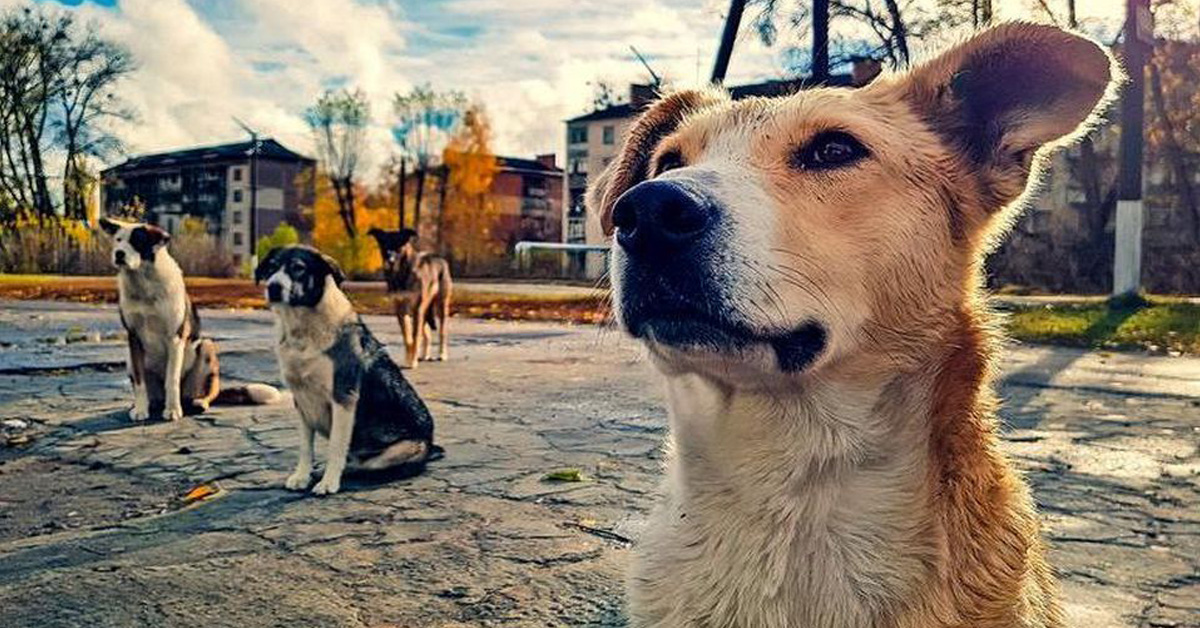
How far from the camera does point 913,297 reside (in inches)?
85.5

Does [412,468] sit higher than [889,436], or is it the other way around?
[889,436]

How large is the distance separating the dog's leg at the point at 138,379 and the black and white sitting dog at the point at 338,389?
213cm

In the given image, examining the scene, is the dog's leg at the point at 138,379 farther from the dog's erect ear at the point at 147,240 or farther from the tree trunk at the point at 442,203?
the tree trunk at the point at 442,203

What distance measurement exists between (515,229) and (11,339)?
56751mm

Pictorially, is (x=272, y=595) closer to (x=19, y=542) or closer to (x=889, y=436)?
(x=19, y=542)

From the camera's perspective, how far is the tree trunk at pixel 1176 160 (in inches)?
1016

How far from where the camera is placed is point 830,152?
226 centimetres

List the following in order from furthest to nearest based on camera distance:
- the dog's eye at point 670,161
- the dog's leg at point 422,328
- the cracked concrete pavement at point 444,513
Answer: the dog's leg at point 422,328 → the cracked concrete pavement at point 444,513 → the dog's eye at point 670,161

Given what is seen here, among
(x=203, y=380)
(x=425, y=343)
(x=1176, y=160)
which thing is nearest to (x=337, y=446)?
(x=203, y=380)

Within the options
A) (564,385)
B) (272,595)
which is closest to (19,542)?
(272,595)

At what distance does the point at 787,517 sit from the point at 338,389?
333cm

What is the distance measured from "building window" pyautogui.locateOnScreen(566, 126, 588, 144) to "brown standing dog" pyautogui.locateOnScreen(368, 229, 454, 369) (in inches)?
2365

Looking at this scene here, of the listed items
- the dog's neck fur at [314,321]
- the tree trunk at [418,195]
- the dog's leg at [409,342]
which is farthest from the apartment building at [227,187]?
the dog's neck fur at [314,321]

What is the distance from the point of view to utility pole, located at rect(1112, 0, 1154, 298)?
15.3 m
